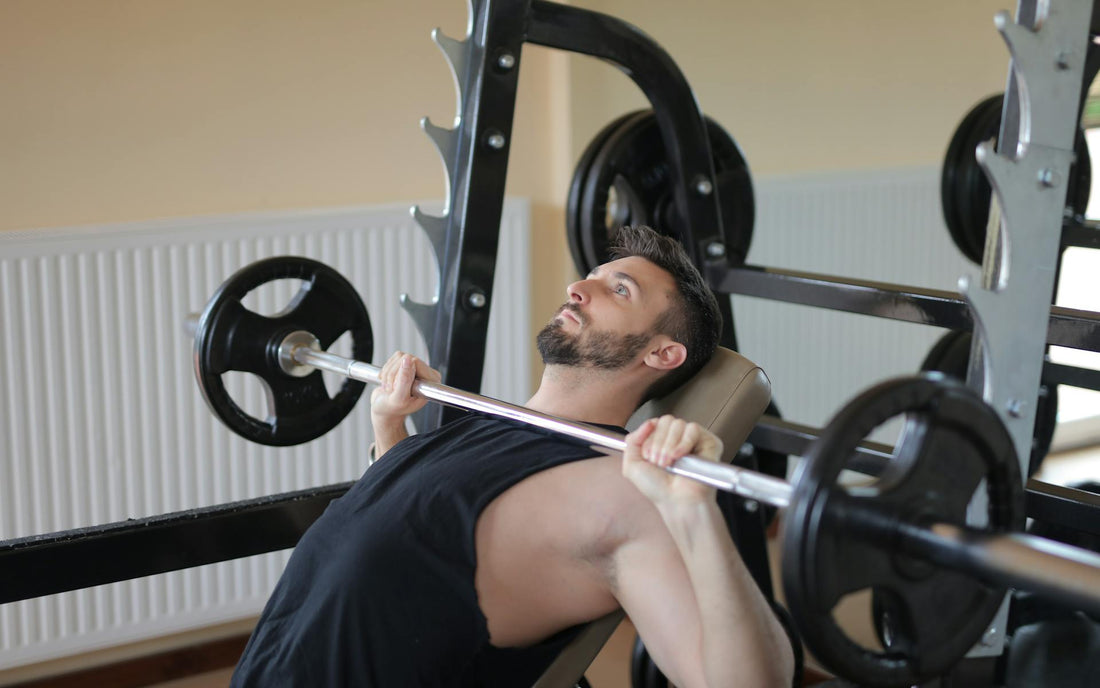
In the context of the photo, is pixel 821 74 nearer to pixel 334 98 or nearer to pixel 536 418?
pixel 334 98

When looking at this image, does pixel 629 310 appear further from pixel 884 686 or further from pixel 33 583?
pixel 33 583

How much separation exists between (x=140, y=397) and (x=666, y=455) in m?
1.57

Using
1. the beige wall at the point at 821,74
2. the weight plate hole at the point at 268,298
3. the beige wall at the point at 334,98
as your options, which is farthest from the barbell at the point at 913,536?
the beige wall at the point at 821,74

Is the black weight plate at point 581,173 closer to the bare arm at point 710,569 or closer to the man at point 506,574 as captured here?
the man at point 506,574

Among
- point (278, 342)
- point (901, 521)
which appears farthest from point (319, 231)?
point (901, 521)

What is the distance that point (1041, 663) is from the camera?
1674 millimetres

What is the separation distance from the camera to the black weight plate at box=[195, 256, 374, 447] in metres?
1.76

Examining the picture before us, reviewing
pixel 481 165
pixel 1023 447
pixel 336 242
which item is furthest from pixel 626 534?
pixel 336 242

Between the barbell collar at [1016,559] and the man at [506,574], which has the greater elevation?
the barbell collar at [1016,559]

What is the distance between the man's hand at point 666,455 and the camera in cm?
104

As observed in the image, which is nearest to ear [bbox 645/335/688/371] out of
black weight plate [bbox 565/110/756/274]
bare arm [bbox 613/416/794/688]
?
bare arm [bbox 613/416/794/688]

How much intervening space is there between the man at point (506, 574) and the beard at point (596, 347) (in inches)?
5.2

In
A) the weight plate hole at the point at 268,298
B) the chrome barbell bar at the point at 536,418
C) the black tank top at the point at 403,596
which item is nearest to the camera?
the chrome barbell bar at the point at 536,418

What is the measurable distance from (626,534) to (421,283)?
1.45 m
